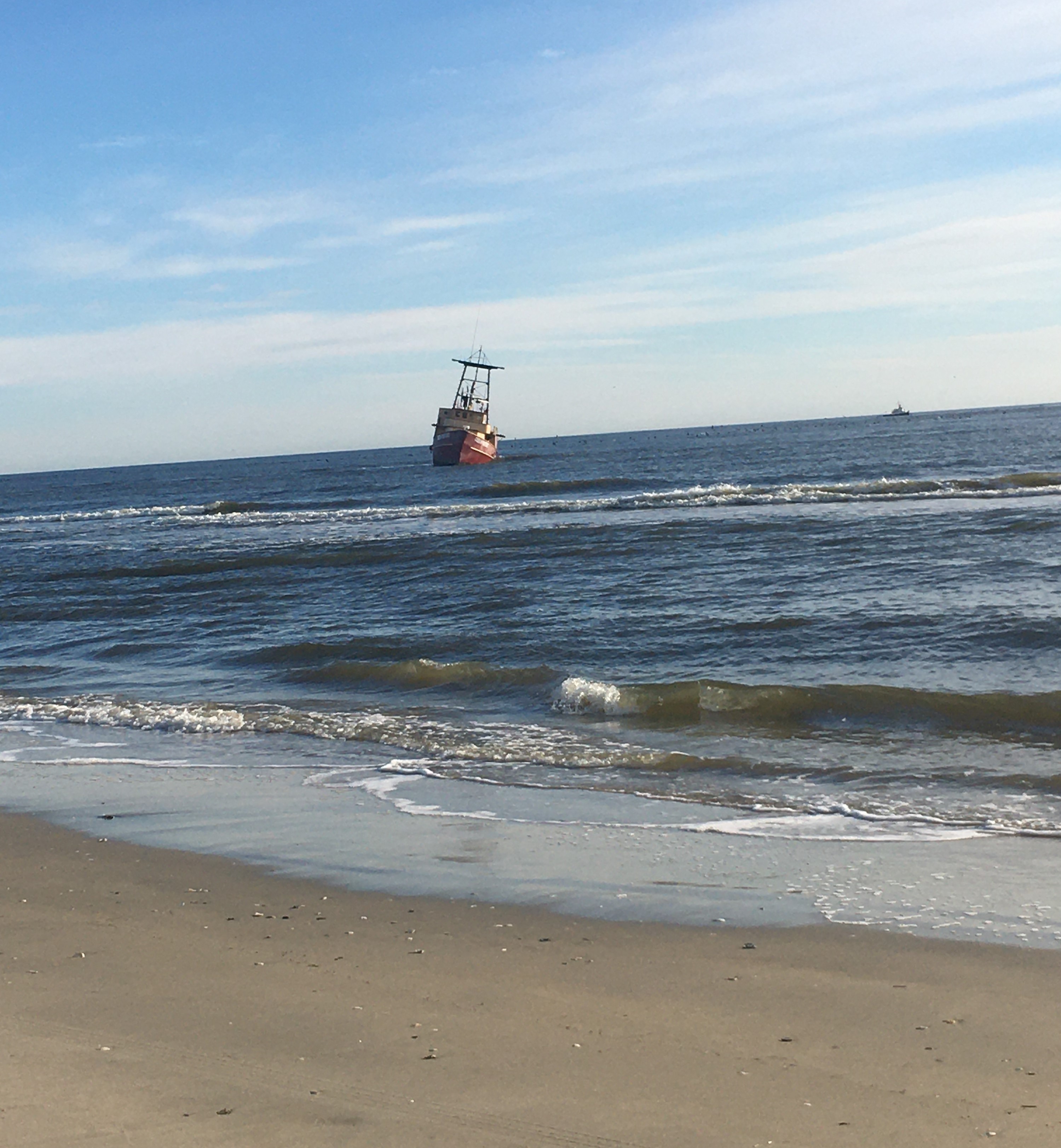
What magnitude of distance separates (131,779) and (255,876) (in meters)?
3.46

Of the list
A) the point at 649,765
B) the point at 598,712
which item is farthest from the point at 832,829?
the point at 598,712

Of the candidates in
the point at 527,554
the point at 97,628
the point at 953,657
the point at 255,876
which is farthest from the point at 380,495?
the point at 255,876

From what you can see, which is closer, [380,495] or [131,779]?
[131,779]

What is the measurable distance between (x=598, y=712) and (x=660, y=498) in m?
30.8

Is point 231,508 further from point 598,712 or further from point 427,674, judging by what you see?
point 598,712

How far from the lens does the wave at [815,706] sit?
34.6 feet

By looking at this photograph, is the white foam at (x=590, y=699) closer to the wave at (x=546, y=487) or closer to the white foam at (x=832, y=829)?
the white foam at (x=832, y=829)

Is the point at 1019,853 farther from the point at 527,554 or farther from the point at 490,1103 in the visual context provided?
the point at 527,554

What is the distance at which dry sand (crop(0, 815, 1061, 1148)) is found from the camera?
371cm

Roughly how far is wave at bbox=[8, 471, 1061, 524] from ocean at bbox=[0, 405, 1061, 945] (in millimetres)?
6453

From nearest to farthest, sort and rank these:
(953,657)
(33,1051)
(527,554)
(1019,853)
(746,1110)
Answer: (746,1110), (33,1051), (1019,853), (953,657), (527,554)

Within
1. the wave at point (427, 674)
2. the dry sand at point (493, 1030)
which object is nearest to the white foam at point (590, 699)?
the wave at point (427, 674)

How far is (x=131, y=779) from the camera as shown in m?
9.84

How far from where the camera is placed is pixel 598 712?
1199 cm
